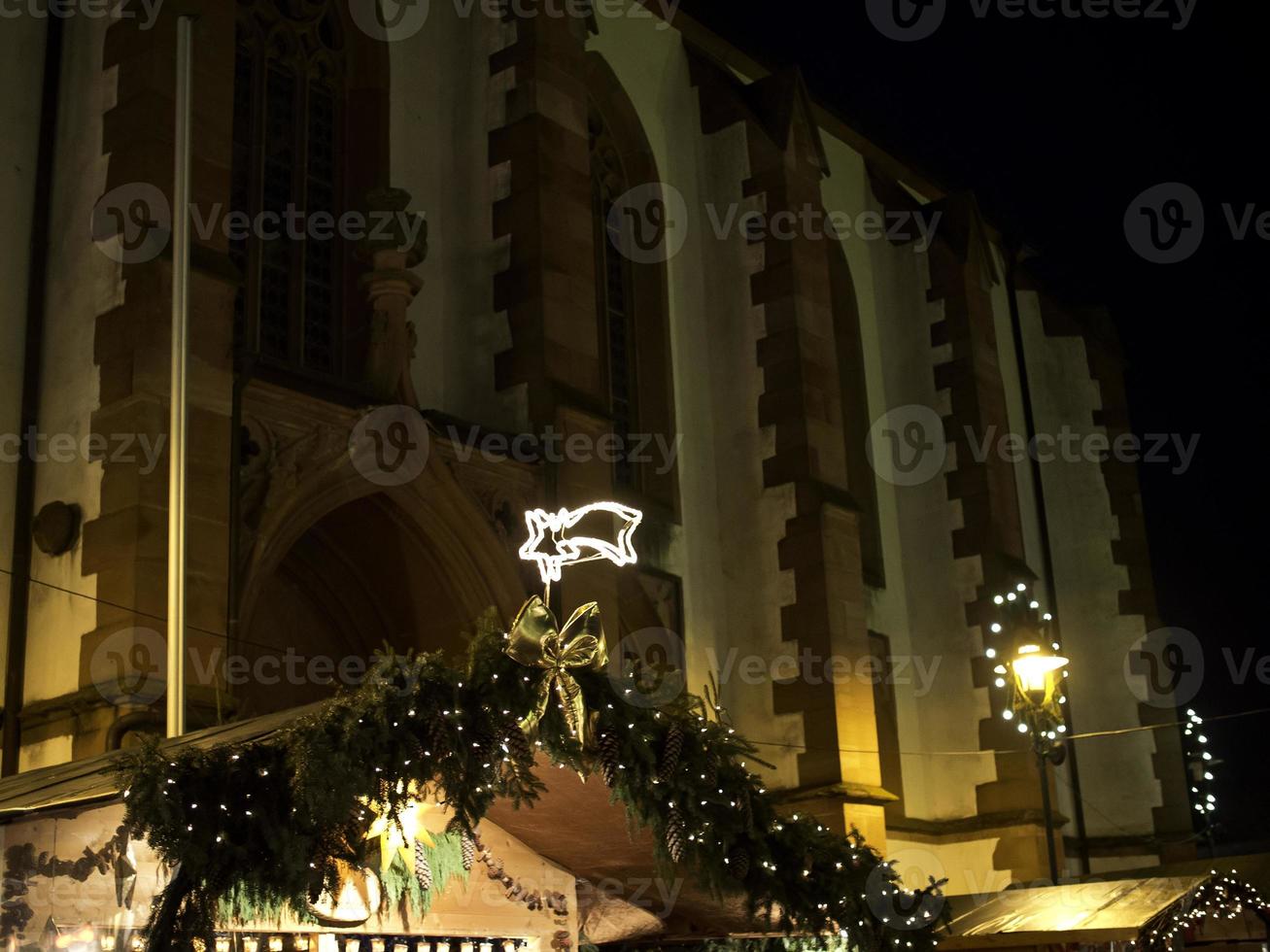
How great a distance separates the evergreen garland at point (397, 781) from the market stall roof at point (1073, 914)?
13.8 feet

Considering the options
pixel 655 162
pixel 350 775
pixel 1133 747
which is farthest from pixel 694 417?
pixel 350 775


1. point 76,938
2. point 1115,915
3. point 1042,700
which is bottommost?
point 1115,915

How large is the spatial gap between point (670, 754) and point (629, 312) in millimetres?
13040

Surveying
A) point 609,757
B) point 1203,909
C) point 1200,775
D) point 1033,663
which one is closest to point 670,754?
point 609,757

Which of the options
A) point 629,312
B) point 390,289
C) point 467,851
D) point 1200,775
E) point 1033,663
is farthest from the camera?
point 1200,775

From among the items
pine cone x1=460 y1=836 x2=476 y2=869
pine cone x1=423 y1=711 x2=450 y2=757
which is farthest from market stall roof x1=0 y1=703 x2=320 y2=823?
pine cone x1=460 y1=836 x2=476 y2=869

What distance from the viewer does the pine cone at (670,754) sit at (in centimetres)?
645

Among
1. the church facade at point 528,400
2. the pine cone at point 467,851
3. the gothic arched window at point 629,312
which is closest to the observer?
the pine cone at point 467,851

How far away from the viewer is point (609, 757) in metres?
6.36

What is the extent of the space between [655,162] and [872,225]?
18.5ft

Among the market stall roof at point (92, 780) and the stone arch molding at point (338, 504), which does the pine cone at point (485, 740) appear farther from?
the stone arch molding at point (338, 504)

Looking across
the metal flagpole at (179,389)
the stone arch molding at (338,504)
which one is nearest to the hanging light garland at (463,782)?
the metal flagpole at (179,389)

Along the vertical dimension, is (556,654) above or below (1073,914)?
above

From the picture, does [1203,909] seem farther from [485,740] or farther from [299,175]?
[299,175]
